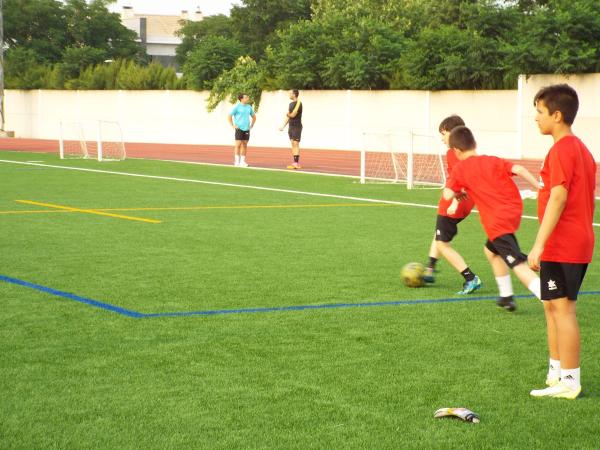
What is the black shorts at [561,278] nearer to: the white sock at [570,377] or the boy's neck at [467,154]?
the white sock at [570,377]

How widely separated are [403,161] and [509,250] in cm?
2237

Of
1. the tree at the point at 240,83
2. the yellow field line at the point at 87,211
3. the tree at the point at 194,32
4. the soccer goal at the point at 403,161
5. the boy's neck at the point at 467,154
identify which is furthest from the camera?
the tree at the point at 194,32

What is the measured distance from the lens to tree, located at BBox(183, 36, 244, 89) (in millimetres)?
47062

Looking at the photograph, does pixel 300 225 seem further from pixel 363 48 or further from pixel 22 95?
pixel 22 95

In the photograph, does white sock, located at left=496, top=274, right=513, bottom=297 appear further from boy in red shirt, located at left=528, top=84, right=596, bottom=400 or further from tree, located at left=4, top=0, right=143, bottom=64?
tree, located at left=4, top=0, right=143, bottom=64

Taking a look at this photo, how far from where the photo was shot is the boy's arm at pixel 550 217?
18.3ft

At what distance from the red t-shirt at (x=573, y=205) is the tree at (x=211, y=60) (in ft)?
138

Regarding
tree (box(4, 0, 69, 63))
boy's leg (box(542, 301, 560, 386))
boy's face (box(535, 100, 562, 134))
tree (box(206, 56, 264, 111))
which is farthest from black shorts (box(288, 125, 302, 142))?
tree (box(4, 0, 69, 63))

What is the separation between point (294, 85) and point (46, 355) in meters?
37.1

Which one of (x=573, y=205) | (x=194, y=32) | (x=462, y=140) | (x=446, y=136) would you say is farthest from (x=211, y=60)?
(x=194, y=32)

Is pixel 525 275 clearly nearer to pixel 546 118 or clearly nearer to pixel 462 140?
pixel 462 140

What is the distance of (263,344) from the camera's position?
705cm

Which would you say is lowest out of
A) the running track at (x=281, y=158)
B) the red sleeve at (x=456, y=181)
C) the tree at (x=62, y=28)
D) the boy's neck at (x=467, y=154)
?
Result: the running track at (x=281, y=158)

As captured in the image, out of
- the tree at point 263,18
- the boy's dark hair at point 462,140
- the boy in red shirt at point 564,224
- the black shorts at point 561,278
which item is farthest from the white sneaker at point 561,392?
the tree at point 263,18
